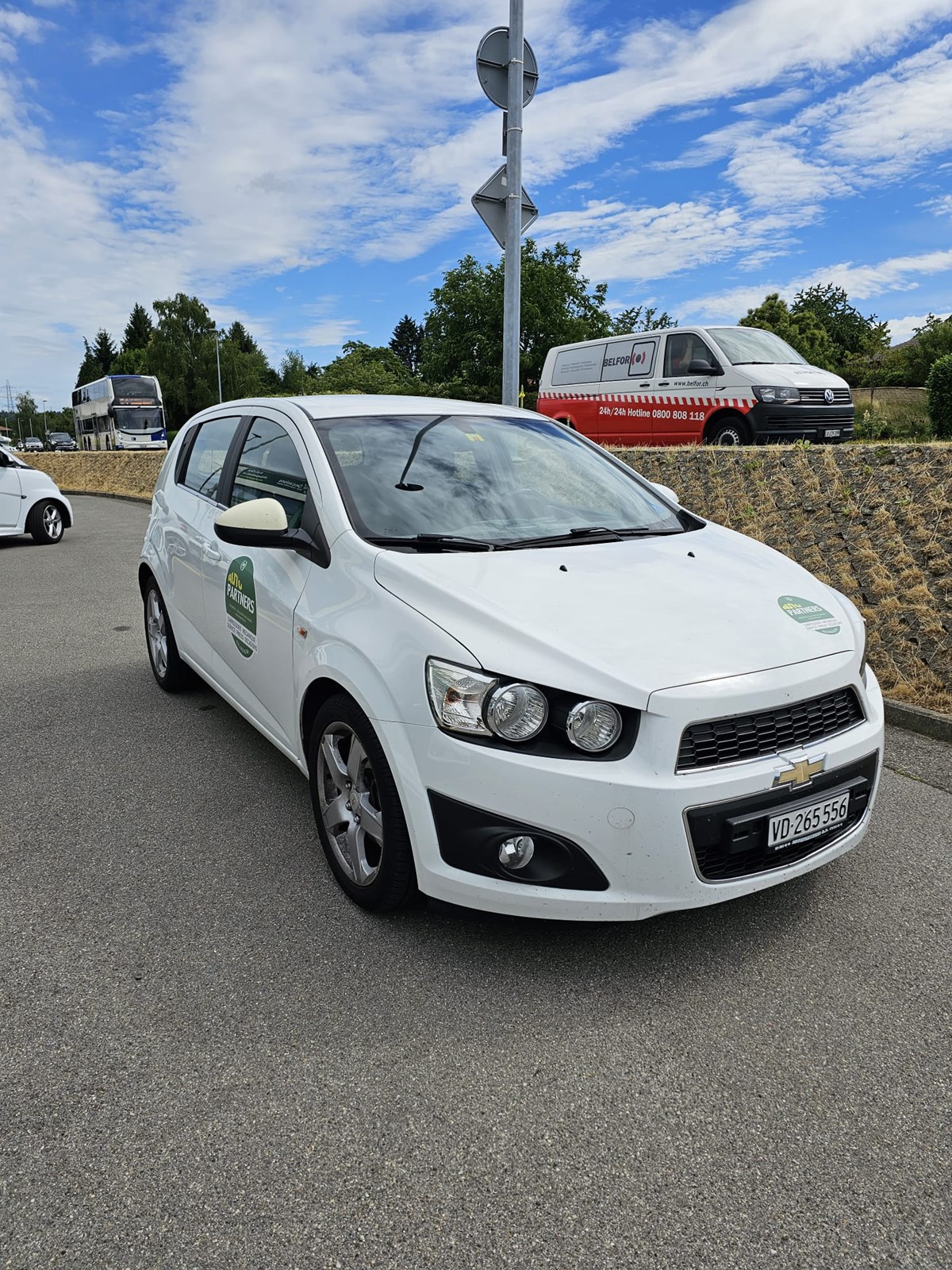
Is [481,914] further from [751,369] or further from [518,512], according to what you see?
[751,369]

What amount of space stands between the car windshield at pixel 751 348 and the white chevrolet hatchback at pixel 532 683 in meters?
7.91

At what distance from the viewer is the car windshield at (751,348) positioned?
35.9ft

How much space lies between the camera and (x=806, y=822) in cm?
266

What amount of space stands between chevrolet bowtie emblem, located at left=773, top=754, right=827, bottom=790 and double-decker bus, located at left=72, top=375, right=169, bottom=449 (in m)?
41.6

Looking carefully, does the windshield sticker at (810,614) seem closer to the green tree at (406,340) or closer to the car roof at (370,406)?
the car roof at (370,406)

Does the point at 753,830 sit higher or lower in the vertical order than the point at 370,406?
lower

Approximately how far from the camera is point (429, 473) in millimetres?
3551

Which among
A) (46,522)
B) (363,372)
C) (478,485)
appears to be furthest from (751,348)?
(363,372)

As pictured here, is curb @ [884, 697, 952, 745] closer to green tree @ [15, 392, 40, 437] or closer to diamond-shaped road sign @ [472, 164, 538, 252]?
diamond-shaped road sign @ [472, 164, 538, 252]

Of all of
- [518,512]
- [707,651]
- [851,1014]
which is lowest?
[851,1014]

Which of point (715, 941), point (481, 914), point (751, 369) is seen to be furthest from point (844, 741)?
point (751, 369)

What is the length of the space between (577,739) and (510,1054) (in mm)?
811

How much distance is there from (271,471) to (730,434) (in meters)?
8.02

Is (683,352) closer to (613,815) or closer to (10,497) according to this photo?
(10,497)
